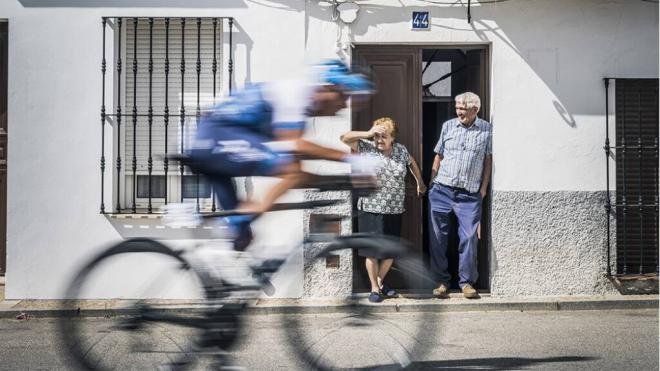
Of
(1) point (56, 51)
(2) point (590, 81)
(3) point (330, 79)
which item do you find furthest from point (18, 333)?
(2) point (590, 81)

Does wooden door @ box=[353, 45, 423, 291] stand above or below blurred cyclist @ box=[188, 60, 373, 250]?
above

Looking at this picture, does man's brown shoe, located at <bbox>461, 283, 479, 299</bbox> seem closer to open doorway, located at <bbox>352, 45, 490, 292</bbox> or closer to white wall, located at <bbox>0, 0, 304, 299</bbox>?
open doorway, located at <bbox>352, 45, 490, 292</bbox>

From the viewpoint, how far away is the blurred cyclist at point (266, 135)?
17.7 ft

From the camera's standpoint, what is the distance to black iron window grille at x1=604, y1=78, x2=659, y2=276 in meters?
10.2

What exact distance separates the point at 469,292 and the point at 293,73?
2.95 meters

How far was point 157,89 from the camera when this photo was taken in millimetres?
10164

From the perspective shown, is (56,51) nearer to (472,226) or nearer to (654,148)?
(472,226)

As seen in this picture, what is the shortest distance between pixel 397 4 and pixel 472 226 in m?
2.49

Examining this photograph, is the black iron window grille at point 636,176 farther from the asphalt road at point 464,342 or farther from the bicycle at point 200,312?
the bicycle at point 200,312

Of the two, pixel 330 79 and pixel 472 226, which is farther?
pixel 472 226

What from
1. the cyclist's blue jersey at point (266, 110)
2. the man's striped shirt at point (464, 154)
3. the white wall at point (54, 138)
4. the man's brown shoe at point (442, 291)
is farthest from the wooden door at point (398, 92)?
the cyclist's blue jersey at point (266, 110)

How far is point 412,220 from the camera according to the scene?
1033 cm

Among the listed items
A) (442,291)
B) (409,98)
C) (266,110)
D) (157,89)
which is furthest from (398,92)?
(266,110)

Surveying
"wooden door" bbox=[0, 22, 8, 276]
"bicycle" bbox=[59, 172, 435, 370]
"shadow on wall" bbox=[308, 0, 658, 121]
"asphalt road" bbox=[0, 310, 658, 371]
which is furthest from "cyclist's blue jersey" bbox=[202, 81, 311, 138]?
"wooden door" bbox=[0, 22, 8, 276]
